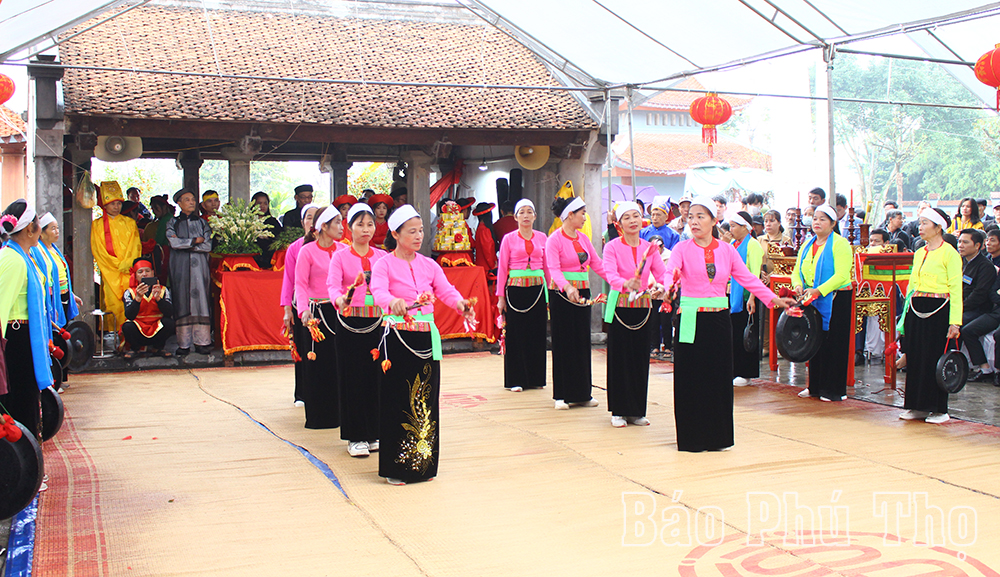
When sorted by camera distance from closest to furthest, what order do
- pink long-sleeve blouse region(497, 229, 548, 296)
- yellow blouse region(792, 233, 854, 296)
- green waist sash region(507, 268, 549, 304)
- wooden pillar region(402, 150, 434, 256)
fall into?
yellow blouse region(792, 233, 854, 296) → pink long-sleeve blouse region(497, 229, 548, 296) → green waist sash region(507, 268, 549, 304) → wooden pillar region(402, 150, 434, 256)

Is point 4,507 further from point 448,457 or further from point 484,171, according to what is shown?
point 484,171

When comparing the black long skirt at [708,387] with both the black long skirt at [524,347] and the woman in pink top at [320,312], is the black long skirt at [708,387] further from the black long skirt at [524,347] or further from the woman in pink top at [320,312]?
the black long skirt at [524,347]

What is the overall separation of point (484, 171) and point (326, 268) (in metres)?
7.64

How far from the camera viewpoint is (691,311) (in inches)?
215

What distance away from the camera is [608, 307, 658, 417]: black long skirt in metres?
6.27

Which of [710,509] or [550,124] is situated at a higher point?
[550,124]

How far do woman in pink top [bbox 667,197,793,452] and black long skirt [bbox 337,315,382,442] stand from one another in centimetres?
189

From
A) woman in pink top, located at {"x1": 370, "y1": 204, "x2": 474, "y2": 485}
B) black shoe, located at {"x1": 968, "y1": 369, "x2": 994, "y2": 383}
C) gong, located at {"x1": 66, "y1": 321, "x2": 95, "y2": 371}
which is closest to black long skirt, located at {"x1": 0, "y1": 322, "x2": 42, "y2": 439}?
woman in pink top, located at {"x1": 370, "y1": 204, "x2": 474, "y2": 485}

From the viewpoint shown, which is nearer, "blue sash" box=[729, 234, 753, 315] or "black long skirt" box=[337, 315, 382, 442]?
"black long skirt" box=[337, 315, 382, 442]

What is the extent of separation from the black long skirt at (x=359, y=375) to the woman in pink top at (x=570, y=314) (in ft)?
6.15

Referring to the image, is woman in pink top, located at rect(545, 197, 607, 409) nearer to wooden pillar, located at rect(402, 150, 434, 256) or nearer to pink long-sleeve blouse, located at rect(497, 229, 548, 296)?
pink long-sleeve blouse, located at rect(497, 229, 548, 296)

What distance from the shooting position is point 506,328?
7.98 meters

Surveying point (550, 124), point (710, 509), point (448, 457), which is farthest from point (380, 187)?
point (710, 509)

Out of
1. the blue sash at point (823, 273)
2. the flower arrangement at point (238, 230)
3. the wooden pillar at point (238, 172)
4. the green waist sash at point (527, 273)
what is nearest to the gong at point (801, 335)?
the blue sash at point (823, 273)
